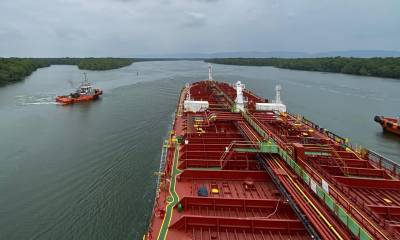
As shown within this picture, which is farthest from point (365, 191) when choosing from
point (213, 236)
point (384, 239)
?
point (213, 236)

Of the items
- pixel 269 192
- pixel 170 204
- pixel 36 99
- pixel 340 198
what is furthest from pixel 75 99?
pixel 340 198

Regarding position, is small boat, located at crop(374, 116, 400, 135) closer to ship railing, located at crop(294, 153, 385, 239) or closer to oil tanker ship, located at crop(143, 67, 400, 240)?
oil tanker ship, located at crop(143, 67, 400, 240)

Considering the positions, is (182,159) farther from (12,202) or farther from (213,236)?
(12,202)

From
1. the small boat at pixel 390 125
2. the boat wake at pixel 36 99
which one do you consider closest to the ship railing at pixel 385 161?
the small boat at pixel 390 125

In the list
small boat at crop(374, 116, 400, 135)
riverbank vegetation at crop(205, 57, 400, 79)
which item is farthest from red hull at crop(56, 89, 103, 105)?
riverbank vegetation at crop(205, 57, 400, 79)

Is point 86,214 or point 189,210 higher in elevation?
point 189,210

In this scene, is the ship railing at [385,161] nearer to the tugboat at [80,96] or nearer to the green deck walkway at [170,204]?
the green deck walkway at [170,204]
